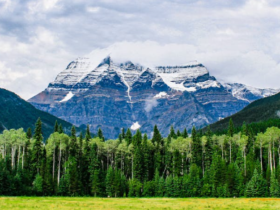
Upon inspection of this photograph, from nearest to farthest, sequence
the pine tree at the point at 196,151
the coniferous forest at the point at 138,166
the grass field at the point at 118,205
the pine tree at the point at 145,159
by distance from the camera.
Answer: the grass field at the point at 118,205, the coniferous forest at the point at 138,166, the pine tree at the point at 145,159, the pine tree at the point at 196,151

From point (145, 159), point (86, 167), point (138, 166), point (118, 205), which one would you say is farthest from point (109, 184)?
point (118, 205)

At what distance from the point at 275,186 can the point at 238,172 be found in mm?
15551

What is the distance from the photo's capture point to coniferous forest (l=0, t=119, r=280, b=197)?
132625 millimetres

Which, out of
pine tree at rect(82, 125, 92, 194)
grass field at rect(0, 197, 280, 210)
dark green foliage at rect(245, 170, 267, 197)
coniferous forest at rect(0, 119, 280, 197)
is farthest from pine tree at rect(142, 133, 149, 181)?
grass field at rect(0, 197, 280, 210)

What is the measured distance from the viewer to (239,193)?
136 metres

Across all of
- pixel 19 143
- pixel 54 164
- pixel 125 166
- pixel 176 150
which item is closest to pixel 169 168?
pixel 176 150

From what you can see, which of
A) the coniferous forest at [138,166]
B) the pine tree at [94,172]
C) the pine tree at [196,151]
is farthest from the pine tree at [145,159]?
the pine tree at [196,151]

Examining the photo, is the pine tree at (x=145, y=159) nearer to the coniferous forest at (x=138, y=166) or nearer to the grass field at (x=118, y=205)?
the coniferous forest at (x=138, y=166)

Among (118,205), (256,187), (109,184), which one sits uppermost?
(109,184)

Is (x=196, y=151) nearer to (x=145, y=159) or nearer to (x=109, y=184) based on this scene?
(x=145, y=159)

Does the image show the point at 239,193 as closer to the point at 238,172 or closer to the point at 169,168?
the point at 238,172

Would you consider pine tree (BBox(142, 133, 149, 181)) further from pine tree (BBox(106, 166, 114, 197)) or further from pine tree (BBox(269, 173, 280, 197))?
pine tree (BBox(269, 173, 280, 197))

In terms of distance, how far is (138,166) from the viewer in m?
154

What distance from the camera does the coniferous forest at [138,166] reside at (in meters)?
133
